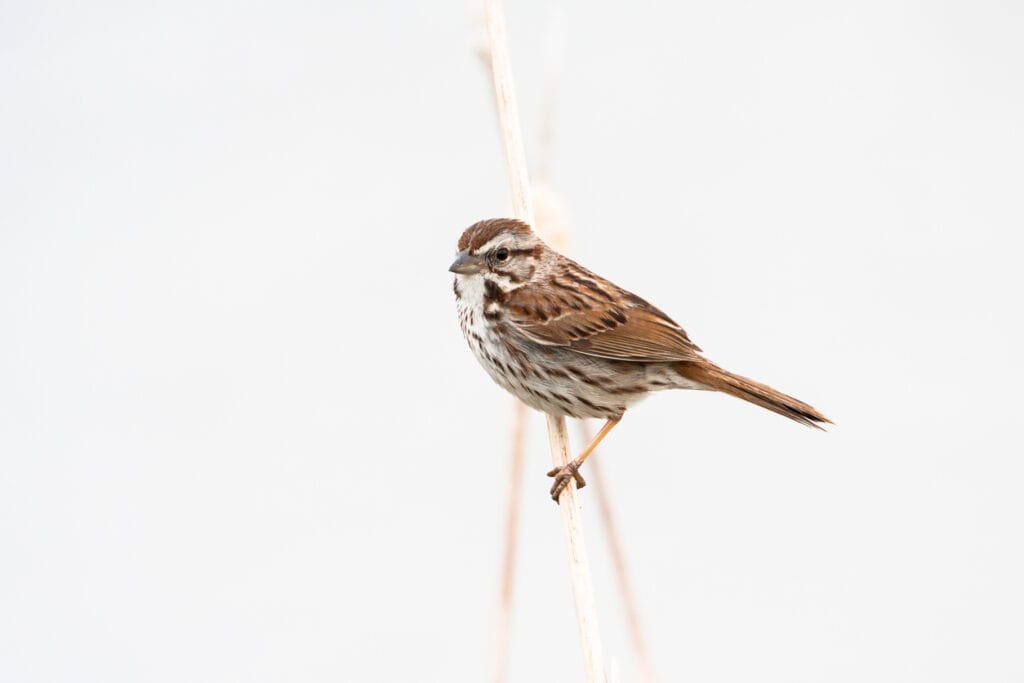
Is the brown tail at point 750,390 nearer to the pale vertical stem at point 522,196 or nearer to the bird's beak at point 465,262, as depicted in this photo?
the pale vertical stem at point 522,196

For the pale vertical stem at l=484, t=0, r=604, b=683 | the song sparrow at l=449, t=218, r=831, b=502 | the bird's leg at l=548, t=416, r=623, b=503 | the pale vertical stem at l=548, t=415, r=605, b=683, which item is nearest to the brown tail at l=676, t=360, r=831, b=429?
the song sparrow at l=449, t=218, r=831, b=502

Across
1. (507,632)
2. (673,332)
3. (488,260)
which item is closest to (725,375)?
(673,332)

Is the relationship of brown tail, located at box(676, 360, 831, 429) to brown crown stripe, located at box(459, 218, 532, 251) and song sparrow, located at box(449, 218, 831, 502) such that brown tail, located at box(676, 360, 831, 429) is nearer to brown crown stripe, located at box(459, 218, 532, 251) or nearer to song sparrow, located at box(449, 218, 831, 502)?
song sparrow, located at box(449, 218, 831, 502)

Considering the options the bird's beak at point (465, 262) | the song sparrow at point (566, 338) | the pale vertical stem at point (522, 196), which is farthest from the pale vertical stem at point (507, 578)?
the bird's beak at point (465, 262)

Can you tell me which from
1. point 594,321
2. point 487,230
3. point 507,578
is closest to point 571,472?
point 507,578

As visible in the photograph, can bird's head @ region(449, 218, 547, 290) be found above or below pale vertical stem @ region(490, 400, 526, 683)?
above
